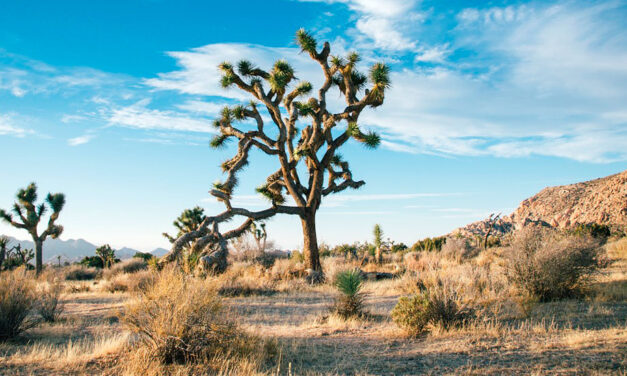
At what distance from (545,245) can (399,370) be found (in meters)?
5.61

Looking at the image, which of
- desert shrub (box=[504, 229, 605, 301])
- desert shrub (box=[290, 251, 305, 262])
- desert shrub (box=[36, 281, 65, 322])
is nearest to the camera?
desert shrub (box=[36, 281, 65, 322])

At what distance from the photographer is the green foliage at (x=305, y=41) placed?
52.1 ft

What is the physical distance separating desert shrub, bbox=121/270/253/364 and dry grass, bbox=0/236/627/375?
7.1 inches

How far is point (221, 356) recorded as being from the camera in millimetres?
5363

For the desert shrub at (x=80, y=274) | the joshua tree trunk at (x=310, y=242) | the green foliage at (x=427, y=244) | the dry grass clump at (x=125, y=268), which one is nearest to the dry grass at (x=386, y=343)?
the joshua tree trunk at (x=310, y=242)

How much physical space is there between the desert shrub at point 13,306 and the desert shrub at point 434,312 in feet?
20.7

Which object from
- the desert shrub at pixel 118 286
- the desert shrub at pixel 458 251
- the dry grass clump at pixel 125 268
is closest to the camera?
the desert shrub at pixel 118 286

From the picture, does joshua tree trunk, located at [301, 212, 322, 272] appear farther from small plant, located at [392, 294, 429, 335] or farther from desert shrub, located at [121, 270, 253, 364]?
desert shrub, located at [121, 270, 253, 364]

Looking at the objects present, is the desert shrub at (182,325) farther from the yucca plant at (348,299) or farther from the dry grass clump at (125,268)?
the dry grass clump at (125,268)

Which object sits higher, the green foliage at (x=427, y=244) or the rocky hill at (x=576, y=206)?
the rocky hill at (x=576, y=206)

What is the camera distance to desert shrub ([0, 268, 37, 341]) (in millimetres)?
7055

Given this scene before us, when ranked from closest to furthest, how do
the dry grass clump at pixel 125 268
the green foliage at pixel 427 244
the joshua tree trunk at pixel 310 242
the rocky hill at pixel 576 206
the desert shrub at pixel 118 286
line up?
the desert shrub at pixel 118 286
the joshua tree trunk at pixel 310 242
the dry grass clump at pixel 125 268
the green foliage at pixel 427 244
the rocky hill at pixel 576 206

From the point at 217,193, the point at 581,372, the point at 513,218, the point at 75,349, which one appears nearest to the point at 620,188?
the point at 513,218

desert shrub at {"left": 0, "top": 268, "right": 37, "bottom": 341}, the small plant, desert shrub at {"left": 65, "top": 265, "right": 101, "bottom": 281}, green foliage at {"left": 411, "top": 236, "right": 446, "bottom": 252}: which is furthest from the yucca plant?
green foliage at {"left": 411, "top": 236, "right": 446, "bottom": 252}
